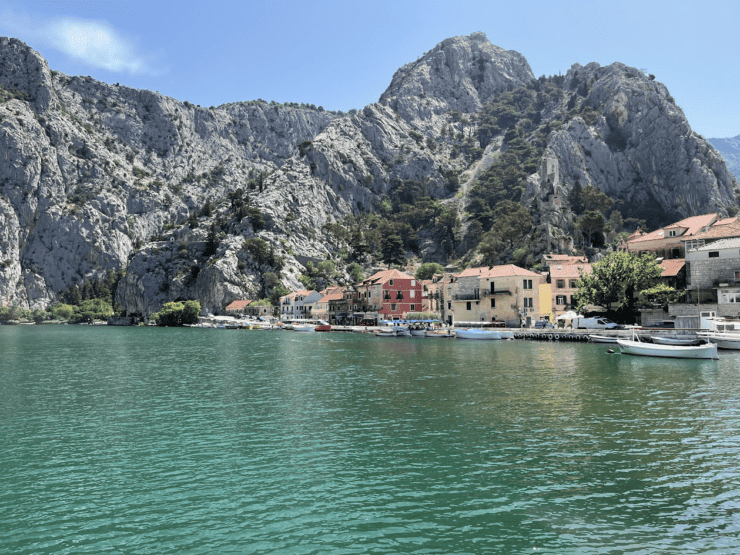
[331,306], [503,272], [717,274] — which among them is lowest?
[331,306]

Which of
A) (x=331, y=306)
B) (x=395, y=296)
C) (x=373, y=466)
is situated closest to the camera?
(x=373, y=466)

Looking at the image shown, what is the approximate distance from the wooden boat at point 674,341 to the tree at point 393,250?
398ft

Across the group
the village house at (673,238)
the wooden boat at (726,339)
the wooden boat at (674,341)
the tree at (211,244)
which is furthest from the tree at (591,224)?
the tree at (211,244)

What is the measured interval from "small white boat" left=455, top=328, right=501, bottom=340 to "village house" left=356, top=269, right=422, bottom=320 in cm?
3346

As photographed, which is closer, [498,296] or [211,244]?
[498,296]

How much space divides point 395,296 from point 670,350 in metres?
72.2

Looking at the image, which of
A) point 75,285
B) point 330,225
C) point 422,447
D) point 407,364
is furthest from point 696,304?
point 75,285

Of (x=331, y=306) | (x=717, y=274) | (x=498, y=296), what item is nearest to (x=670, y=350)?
(x=717, y=274)

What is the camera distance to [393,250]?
176500mm

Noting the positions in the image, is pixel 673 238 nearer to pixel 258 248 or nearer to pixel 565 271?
pixel 565 271

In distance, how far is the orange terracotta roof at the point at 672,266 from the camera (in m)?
76.6

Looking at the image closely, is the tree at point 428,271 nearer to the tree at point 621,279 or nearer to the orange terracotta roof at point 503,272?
the orange terracotta roof at point 503,272

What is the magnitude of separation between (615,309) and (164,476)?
7718cm

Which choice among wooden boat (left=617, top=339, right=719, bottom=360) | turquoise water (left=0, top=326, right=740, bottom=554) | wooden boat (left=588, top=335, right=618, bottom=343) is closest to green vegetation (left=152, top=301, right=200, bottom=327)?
wooden boat (left=588, top=335, right=618, bottom=343)
